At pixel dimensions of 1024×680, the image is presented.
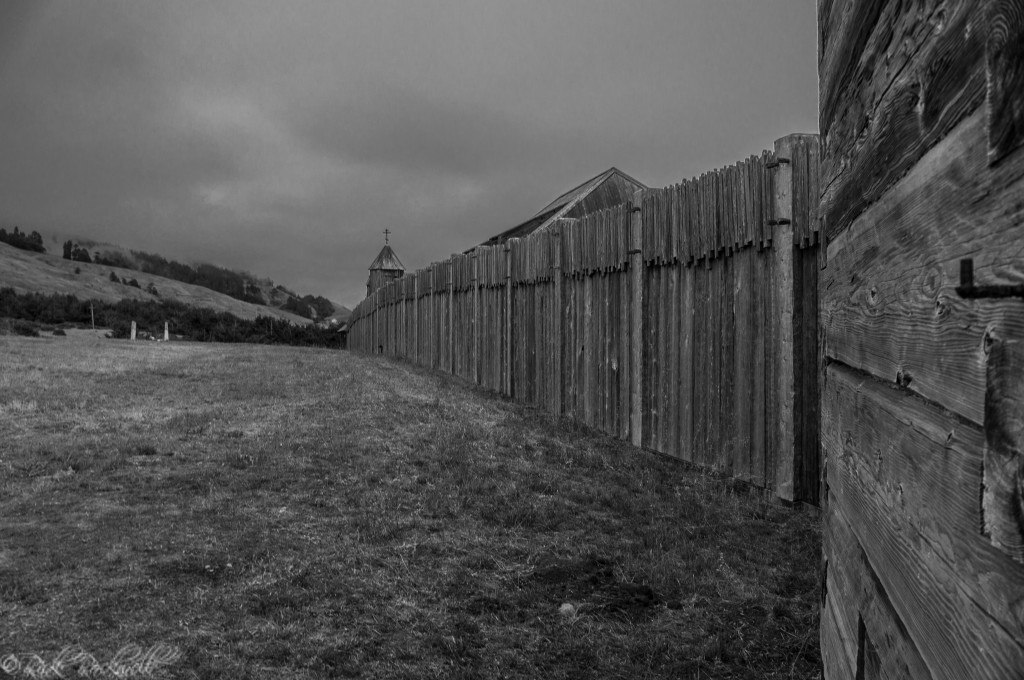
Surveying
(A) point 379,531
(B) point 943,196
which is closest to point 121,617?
(A) point 379,531

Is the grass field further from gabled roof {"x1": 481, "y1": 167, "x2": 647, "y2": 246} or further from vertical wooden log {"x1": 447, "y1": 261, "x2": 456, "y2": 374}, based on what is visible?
gabled roof {"x1": 481, "y1": 167, "x2": 647, "y2": 246}

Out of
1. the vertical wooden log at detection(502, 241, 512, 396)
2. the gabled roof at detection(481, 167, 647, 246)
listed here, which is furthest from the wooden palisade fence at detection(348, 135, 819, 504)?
the gabled roof at detection(481, 167, 647, 246)

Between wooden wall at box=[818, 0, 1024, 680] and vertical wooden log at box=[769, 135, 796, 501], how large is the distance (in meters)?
2.48

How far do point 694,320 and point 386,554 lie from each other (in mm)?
3016

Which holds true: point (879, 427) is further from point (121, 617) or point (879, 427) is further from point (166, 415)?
point (166, 415)

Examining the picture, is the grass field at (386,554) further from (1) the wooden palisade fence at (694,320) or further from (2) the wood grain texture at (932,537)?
(2) the wood grain texture at (932,537)

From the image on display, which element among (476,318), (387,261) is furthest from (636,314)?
(387,261)

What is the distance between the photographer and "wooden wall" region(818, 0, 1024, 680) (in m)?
0.91

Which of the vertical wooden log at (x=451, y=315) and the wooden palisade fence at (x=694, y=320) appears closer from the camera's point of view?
the wooden palisade fence at (x=694, y=320)

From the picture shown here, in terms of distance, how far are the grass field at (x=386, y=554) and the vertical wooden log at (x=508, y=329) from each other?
8.82ft

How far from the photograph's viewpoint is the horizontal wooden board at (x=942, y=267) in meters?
0.94

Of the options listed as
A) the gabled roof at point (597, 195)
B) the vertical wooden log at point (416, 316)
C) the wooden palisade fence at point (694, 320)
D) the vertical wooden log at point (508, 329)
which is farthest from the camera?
the gabled roof at point (597, 195)

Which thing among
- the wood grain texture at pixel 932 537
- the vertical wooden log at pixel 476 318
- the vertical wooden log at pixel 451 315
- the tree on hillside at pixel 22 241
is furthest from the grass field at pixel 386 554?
the tree on hillside at pixel 22 241

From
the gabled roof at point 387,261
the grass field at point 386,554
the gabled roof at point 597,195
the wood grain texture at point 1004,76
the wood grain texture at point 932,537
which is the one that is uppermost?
the gabled roof at point 387,261
